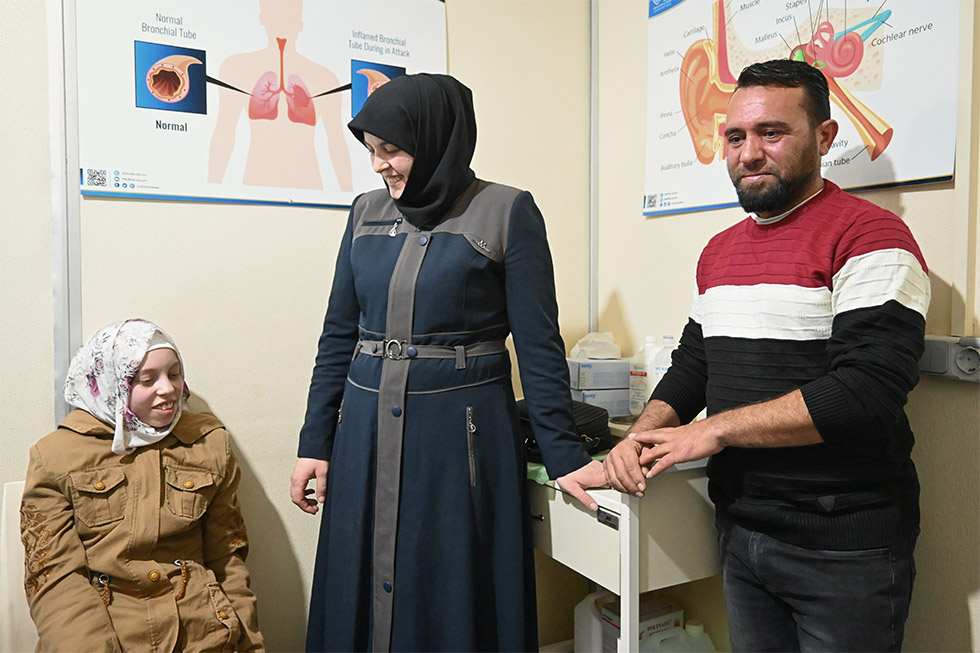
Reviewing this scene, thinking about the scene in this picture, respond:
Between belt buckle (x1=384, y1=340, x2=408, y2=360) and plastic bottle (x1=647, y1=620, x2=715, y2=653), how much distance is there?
3.53 feet

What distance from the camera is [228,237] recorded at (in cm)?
175

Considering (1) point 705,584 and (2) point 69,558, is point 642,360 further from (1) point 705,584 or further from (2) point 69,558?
(2) point 69,558

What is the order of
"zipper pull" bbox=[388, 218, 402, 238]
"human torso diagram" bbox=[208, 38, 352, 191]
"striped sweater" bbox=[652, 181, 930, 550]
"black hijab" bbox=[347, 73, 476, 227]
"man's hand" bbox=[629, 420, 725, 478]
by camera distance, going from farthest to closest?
1. "human torso diagram" bbox=[208, 38, 352, 191]
2. "zipper pull" bbox=[388, 218, 402, 238]
3. "black hijab" bbox=[347, 73, 476, 227]
4. "man's hand" bbox=[629, 420, 725, 478]
5. "striped sweater" bbox=[652, 181, 930, 550]

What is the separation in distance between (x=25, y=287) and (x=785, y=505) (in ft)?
5.43

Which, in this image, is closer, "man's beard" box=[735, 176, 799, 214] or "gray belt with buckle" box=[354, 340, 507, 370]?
"man's beard" box=[735, 176, 799, 214]

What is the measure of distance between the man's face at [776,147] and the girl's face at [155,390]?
1.24 metres

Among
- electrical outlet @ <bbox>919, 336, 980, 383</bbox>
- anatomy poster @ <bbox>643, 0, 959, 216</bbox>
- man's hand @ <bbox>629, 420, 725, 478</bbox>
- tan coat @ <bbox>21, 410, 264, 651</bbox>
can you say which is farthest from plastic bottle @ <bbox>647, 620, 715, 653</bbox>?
anatomy poster @ <bbox>643, 0, 959, 216</bbox>

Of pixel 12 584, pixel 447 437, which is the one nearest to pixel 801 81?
pixel 447 437

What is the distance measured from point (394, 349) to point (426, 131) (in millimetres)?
437

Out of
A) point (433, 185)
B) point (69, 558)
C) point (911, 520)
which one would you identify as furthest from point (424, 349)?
point (911, 520)

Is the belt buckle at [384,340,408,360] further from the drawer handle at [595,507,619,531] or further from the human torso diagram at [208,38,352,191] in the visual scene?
the human torso diagram at [208,38,352,191]

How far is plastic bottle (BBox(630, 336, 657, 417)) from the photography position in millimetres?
1917

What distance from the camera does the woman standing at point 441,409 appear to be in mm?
1354

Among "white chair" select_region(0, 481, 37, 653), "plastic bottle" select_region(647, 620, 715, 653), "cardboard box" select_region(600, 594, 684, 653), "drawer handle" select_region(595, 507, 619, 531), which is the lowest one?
"plastic bottle" select_region(647, 620, 715, 653)
